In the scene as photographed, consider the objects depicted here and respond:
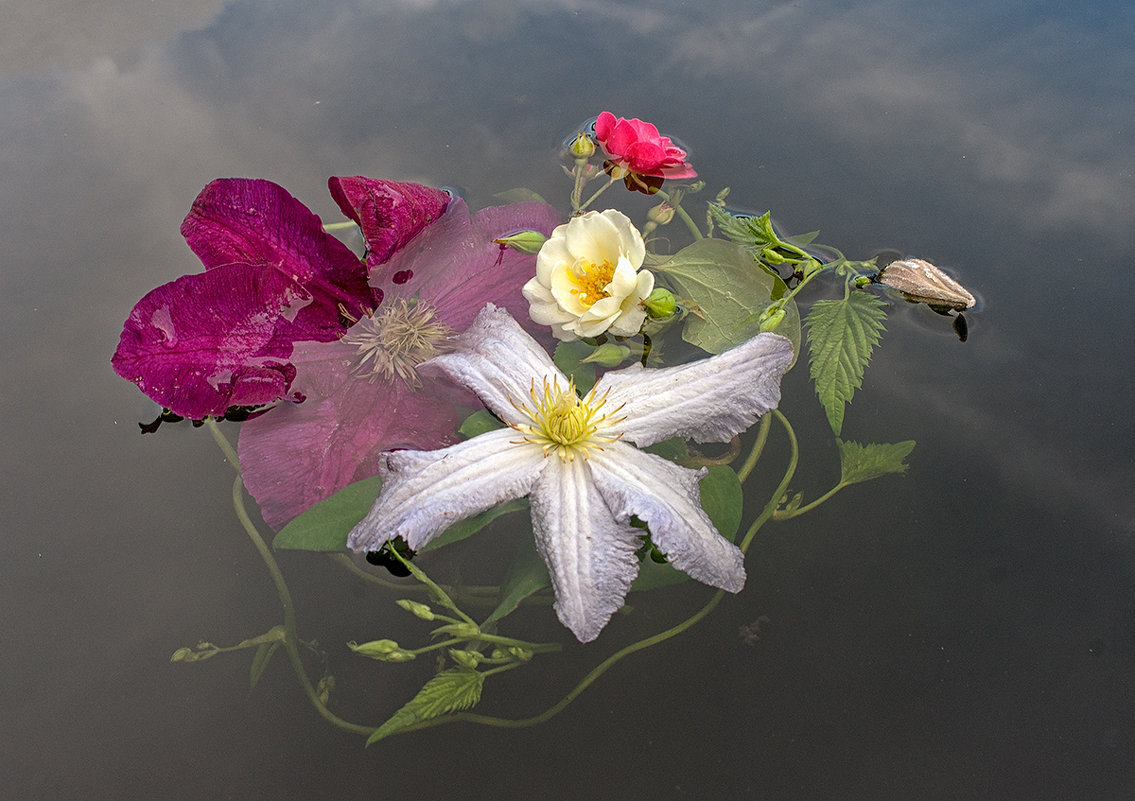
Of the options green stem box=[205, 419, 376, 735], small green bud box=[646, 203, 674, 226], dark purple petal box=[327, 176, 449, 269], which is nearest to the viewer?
green stem box=[205, 419, 376, 735]

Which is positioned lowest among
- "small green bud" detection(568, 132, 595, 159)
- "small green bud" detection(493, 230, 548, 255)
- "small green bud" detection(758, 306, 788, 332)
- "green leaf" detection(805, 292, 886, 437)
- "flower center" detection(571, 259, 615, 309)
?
"green leaf" detection(805, 292, 886, 437)

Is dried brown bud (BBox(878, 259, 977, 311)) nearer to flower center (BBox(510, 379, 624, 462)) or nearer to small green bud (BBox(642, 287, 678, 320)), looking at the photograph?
small green bud (BBox(642, 287, 678, 320))

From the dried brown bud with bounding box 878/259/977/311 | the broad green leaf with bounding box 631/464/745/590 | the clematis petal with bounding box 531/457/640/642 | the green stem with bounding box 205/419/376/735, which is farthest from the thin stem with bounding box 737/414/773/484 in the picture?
the green stem with bounding box 205/419/376/735

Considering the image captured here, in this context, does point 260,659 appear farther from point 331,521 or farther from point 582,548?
point 582,548

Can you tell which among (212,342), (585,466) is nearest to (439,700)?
(585,466)

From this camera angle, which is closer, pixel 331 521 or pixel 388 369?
pixel 331 521

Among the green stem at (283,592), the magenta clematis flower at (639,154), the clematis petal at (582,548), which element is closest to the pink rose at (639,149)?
the magenta clematis flower at (639,154)
